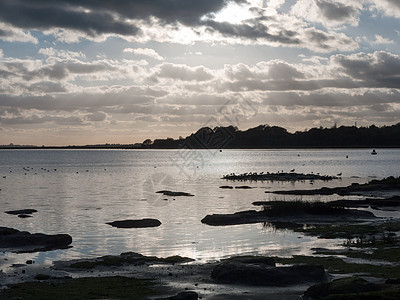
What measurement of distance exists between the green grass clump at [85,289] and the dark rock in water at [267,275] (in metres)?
3.41

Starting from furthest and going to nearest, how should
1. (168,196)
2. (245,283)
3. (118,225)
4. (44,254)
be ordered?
1. (168,196)
2. (118,225)
3. (44,254)
4. (245,283)

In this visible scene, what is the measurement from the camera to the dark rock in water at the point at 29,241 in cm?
3444

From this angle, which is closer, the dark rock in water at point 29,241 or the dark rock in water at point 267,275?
the dark rock in water at point 267,275

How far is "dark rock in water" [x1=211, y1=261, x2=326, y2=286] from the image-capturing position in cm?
2289

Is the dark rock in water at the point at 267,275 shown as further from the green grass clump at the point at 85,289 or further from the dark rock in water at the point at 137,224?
the dark rock in water at the point at 137,224

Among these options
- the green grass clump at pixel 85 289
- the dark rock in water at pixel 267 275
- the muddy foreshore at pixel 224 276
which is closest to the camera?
the muddy foreshore at pixel 224 276

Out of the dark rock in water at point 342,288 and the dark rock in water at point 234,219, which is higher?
the dark rock in water at point 342,288

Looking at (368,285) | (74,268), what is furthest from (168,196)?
(368,285)

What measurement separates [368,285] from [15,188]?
87231 millimetres

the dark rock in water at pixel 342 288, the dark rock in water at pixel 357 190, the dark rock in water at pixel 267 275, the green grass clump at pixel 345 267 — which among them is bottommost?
the dark rock in water at pixel 357 190

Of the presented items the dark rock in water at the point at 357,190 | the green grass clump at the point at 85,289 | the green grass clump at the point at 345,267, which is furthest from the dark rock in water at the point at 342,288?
the dark rock in water at the point at 357,190

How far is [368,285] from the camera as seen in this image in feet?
60.5

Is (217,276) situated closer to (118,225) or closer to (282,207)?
(118,225)

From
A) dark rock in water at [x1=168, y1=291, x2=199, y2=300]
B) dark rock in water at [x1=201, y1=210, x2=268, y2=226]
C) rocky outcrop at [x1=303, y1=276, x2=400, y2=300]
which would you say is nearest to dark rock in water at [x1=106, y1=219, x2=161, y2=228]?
dark rock in water at [x1=201, y1=210, x2=268, y2=226]
